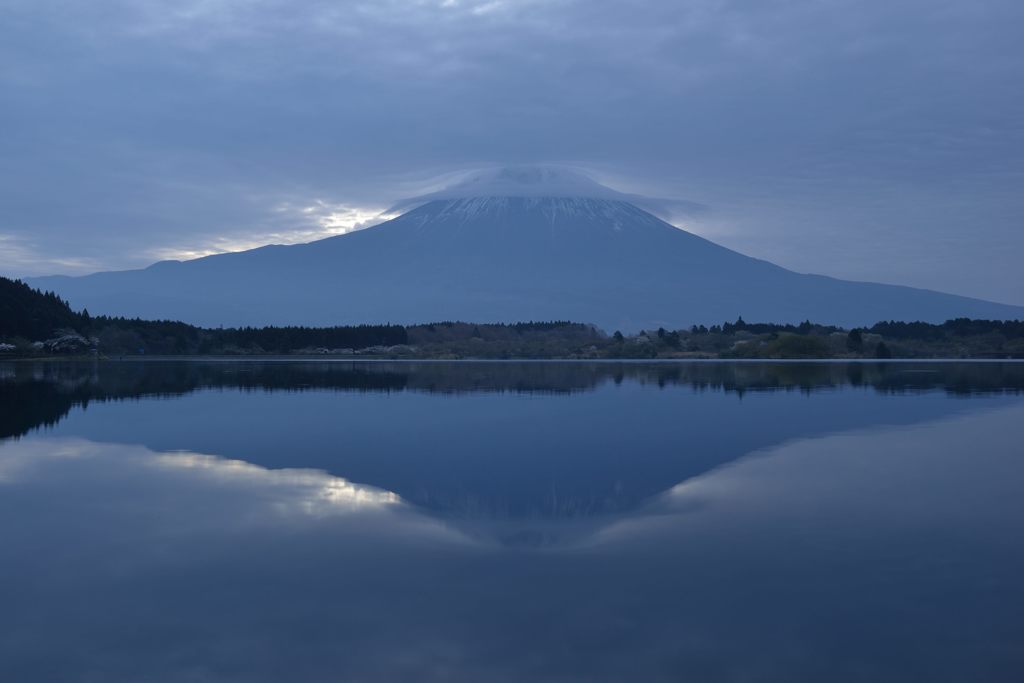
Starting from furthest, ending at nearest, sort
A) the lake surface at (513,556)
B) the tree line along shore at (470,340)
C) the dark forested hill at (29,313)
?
the tree line along shore at (470,340)
the dark forested hill at (29,313)
the lake surface at (513,556)

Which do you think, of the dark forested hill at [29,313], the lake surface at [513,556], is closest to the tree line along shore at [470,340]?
the dark forested hill at [29,313]

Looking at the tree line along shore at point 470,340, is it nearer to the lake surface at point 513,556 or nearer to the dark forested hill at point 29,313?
the dark forested hill at point 29,313

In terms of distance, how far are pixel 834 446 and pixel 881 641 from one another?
11690mm

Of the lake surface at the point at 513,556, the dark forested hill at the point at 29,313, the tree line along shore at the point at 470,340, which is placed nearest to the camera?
the lake surface at the point at 513,556

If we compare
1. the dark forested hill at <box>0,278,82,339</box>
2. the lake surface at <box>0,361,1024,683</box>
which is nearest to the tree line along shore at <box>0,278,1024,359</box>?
the dark forested hill at <box>0,278,82,339</box>

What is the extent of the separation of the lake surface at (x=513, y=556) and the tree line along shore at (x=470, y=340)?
80.7 meters

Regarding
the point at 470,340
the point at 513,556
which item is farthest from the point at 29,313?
the point at 513,556

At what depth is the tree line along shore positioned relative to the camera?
92000mm

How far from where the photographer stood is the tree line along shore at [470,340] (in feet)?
302

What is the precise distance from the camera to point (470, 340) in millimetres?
121500

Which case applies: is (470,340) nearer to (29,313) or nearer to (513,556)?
(29,313)

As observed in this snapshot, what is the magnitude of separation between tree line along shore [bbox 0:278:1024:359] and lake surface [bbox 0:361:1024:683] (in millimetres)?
→ 80672

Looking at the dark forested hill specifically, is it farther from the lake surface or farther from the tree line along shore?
the lake surface

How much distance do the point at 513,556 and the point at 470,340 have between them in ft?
369
